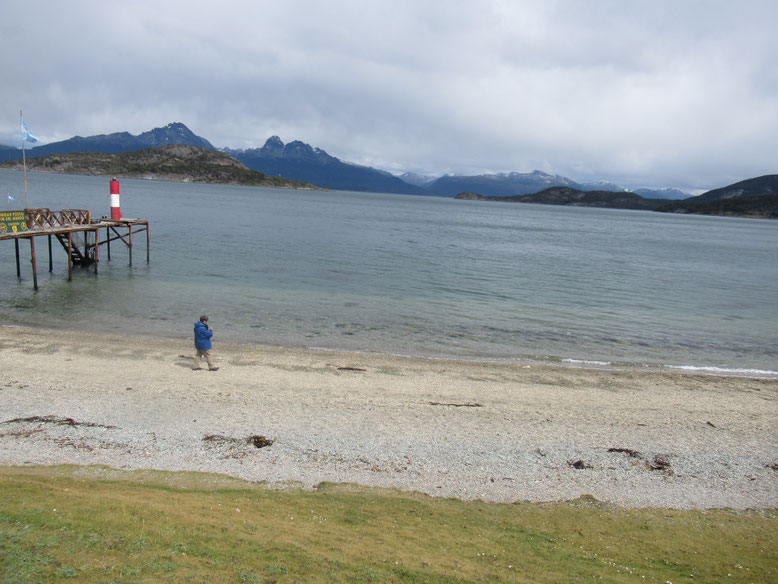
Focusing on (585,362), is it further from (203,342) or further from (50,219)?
(50,219)

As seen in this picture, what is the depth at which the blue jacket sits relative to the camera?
16609 mm

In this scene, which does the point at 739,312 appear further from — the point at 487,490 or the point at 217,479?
the point at 217,479

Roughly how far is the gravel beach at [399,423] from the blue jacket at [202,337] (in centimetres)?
90

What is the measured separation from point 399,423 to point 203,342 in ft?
24.5

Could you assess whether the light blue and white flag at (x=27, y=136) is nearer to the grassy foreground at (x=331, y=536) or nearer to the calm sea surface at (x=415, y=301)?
the calm sea surface at (x=415, y=301)

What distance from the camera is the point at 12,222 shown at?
2992 centimetres

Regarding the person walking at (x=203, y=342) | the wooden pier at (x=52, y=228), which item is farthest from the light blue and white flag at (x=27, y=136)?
the person walking at (x=203, y=342)

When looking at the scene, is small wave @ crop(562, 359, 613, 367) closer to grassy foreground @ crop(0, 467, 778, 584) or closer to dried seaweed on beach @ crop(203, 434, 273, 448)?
grassy foreground @ crop(0, 467, 778, 584)

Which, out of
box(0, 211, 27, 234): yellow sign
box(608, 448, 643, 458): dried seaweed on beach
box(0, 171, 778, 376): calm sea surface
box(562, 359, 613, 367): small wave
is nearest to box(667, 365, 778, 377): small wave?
box(0, 171, 778, 376): calm sea surface

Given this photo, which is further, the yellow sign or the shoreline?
the yellow sign

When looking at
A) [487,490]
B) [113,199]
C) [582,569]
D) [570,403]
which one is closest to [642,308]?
[570,403]

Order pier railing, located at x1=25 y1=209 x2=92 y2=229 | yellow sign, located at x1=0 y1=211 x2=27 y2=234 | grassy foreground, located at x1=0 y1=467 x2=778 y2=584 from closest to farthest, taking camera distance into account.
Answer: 1. grassy foreground, located at x1=0 y1=467 x2=778 y2=584
2. yellow sign, located at x1=0 y1=211 x2=27 y2=234
3. pier railing, located at x1=25 y1=209 x2=92 y2=229

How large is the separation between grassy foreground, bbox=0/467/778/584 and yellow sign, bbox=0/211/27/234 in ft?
84.0

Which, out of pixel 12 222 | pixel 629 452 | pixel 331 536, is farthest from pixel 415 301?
pixel 12 222
